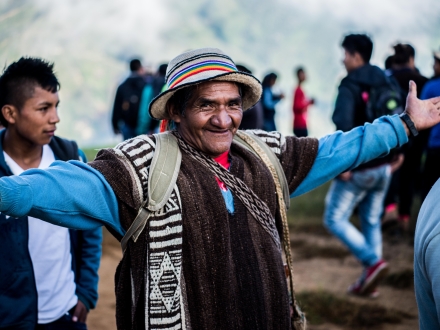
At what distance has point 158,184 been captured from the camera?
2098mm

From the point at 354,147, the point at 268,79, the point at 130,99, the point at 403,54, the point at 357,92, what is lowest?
the point at 354,147

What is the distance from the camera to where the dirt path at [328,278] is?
4.95 m

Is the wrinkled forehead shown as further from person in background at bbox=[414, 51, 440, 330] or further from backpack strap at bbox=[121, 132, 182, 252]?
person in background at bbox=[414, 51, 440, 330]

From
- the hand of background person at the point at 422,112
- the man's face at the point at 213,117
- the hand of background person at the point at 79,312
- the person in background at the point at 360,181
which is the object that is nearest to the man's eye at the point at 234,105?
the man's face at the point at 213,117

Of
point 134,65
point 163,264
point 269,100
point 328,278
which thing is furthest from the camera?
A: point 269,100

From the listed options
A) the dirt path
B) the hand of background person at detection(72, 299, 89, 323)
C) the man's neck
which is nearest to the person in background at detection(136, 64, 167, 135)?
the dirt path

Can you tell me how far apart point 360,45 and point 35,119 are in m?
3.16

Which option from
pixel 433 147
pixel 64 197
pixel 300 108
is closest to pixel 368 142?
pixel 64 197

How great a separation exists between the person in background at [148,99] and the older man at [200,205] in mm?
6406

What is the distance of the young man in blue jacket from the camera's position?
262 cm

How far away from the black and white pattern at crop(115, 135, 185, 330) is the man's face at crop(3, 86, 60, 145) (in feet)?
3.17

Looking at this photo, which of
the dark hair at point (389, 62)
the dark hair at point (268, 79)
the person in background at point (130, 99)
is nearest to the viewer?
the dark hair at point (389, 62)

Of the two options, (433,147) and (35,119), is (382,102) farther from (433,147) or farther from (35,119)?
(35,119)

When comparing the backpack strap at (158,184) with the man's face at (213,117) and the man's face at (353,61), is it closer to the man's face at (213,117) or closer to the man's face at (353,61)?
the man's face at (213,117)
